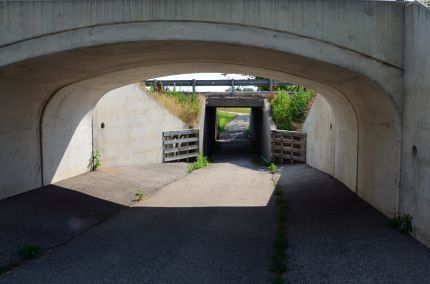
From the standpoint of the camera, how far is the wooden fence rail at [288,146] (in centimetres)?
1900

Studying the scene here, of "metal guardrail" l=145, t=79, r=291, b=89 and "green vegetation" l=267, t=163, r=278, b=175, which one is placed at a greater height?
"metal guardrail" l=145, t=79, r=291, b=89

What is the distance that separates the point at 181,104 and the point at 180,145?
2.53 meters

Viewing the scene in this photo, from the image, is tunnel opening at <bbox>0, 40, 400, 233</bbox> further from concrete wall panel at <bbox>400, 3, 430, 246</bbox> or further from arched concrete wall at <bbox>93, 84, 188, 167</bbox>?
arched concrete wall at <bbox>93, 84, 188, 167</bbox>

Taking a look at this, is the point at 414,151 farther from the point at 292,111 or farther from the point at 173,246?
the point at 292,111

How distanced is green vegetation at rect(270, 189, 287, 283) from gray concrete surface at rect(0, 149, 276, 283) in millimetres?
106

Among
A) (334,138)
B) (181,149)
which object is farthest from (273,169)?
(181,149)

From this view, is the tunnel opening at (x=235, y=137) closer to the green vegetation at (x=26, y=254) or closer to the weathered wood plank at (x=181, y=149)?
the weathered wood plank at (x=181, y=149)

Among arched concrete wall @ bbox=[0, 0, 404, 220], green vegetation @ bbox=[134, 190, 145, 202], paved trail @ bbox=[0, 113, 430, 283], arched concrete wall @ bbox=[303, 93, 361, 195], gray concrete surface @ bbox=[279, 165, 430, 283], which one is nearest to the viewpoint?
gray concrete surface @ bbox=[279, 165, 430, 283]

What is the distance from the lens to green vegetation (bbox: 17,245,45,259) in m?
7.06

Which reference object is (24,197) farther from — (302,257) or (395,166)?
(395,166)

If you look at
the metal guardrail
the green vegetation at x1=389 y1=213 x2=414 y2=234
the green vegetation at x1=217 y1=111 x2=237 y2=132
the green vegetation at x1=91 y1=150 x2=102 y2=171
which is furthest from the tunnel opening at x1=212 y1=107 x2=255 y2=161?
the green vegetation at x1=389 y1=213 x2=414 y2=234

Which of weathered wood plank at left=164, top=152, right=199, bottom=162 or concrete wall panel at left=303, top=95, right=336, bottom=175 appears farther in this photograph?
weathered wood plank at left=164, top=152, right=199, bottom=162

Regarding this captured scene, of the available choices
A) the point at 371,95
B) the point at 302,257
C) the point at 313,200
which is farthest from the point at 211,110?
the point at 302,257

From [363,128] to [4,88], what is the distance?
7.56 m
